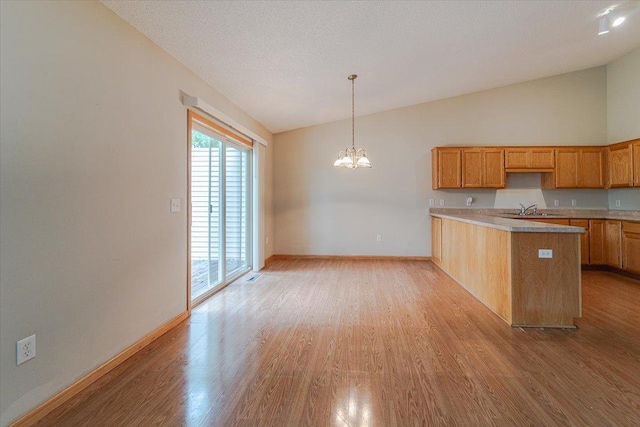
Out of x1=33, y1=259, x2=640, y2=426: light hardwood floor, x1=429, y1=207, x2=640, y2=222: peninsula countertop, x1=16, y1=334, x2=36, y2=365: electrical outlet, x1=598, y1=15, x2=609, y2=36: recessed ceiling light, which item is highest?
x1=598, y1=15, x2=609, y2=36: recessed ceiling light

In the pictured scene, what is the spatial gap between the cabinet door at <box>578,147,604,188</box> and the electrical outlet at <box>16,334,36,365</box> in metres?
7.09

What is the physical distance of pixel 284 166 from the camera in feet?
20.1

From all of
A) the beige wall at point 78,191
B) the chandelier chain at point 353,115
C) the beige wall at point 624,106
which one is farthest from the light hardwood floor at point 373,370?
the chandelier chain at point 353,115

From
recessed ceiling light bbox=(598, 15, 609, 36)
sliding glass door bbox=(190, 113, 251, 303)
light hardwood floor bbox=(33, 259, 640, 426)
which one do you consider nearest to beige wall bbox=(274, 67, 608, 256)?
sliding glass door bbox=(190, 113, 251, 303)

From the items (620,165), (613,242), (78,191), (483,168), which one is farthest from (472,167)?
(78,191)

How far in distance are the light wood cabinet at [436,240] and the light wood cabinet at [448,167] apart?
Answer: 67 cm

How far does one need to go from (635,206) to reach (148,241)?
23.3 ft

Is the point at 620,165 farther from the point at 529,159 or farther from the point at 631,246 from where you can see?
the point at 631,246

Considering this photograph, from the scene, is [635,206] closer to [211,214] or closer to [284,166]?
[284,166]

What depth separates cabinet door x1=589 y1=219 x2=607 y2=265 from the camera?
4.86 metres

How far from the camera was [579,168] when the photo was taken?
17.1ft

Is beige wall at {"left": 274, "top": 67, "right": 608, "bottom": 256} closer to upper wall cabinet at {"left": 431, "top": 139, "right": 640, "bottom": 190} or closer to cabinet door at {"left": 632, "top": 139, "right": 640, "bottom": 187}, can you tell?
upper wall cabinet at {"left": 431, "top": 139, "right": 640, "bottom": 190}

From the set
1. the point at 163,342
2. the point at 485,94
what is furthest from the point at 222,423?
the point at 485,94

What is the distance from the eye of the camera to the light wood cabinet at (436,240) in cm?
514
